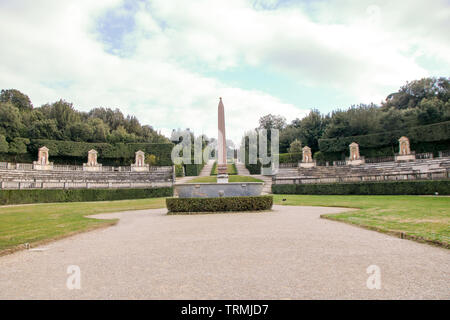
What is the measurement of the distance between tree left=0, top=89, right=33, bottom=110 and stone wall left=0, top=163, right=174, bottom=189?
28.6 meters

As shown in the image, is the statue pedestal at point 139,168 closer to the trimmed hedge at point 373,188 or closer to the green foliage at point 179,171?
the green foliage at point 179,171

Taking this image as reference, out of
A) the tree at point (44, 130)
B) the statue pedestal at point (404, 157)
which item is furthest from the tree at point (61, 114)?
the statue pedestal at point (404, 157)

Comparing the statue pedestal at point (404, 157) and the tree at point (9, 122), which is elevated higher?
the tree at point (9, 122)

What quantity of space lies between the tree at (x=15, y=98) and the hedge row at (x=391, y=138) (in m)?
59.2

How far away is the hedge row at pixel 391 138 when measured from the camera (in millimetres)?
38500

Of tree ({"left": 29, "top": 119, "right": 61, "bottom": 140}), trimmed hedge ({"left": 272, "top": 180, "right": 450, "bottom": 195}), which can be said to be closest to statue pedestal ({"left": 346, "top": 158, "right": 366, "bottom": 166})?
trimmed hedge ({"left": 272, "top": 180, "right": 450, "bottom": 195})

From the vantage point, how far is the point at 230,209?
1500 centimetres

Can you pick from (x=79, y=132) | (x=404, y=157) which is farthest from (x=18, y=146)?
(x=404, y=157)

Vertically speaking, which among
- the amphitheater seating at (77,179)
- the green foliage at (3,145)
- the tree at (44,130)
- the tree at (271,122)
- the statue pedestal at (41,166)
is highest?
the tree at (271,122)

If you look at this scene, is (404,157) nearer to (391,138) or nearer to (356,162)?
(356,162)

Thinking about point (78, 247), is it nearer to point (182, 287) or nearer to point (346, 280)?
point (182, 287)

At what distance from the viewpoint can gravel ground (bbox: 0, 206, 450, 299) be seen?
401 cm
